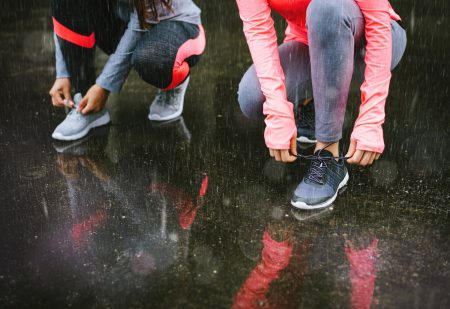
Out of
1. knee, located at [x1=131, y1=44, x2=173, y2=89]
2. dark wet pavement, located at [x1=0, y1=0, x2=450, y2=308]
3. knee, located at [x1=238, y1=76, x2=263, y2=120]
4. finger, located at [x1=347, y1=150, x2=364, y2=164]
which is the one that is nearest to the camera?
dark wet pavement, located at [x1=0, y1=0, x2=450, y2=308]

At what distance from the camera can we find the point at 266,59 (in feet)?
7.36

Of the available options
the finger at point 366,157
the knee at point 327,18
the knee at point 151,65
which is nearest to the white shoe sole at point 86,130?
the knee at point 151,65

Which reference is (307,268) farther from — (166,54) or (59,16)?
(59,16)

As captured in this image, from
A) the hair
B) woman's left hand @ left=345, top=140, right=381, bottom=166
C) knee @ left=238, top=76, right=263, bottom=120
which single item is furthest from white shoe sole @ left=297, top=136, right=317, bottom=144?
the hair

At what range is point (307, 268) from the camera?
184 centimetres

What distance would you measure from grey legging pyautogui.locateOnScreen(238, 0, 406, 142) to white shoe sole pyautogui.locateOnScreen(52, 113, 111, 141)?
93cm

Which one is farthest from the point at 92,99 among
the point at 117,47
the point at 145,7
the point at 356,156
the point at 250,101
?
the point at 356,156

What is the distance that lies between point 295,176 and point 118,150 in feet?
2.88

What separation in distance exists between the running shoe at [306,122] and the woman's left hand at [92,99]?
98cm

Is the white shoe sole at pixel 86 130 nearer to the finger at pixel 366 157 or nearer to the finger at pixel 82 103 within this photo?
the finger at pixel 82 103

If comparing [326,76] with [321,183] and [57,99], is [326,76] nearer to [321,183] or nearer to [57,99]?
[321,183]

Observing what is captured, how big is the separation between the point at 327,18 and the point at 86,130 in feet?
4.69

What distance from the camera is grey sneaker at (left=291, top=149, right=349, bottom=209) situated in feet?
7.23

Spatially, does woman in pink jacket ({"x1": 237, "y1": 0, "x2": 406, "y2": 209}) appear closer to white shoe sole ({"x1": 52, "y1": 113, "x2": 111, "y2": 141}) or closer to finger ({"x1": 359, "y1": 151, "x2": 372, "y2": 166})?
finger ({"x1": 359, "y1": 151, "x2": 372, "y2": 166})
